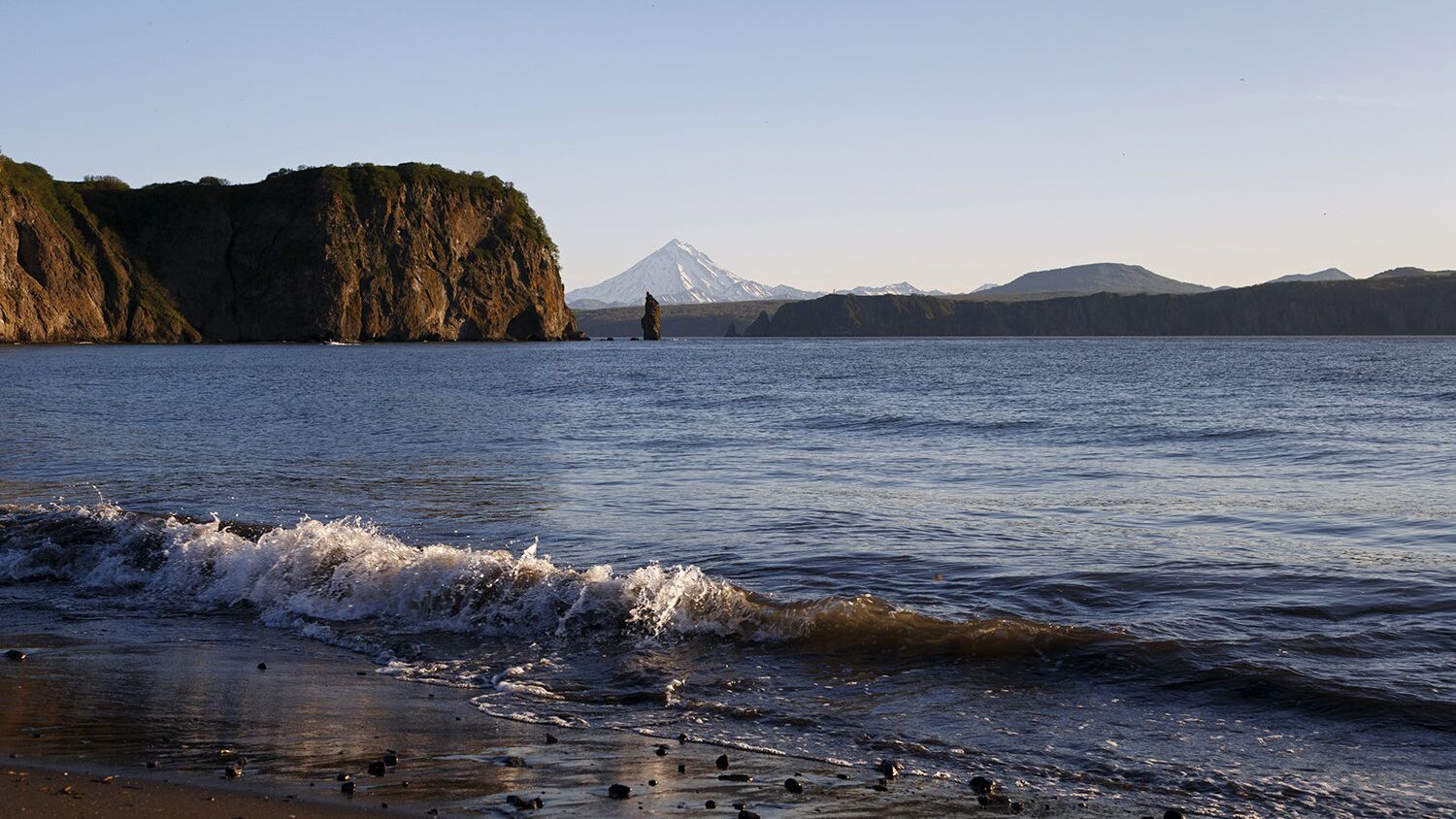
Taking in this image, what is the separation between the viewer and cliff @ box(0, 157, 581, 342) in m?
140

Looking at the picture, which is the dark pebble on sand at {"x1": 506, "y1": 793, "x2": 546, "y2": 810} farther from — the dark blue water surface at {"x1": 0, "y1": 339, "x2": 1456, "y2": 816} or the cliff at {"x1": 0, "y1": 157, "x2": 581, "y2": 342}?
the cliff at {"x1": 0, "y1": 157, "x2": 581, "y2": 342}

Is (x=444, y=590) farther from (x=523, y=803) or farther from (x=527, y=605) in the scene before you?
(x=523, y=803)

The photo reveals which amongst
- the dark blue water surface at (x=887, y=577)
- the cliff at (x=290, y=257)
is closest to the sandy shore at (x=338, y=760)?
the dark blue water surface at (x=887, y=577)

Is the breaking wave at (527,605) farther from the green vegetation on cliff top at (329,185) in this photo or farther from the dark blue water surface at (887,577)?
the green vegetation on cliff top at (329,185)

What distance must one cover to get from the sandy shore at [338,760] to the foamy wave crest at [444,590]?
218 cm

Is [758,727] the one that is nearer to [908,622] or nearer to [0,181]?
[908,622]

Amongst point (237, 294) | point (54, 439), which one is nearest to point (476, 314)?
point (237, 294)

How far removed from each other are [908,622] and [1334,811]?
4.27 meters

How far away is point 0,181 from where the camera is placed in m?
119

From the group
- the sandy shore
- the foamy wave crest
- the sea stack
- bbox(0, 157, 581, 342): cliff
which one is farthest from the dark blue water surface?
the sea stack

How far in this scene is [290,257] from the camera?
14975 cm

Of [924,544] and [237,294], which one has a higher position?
[237,294]

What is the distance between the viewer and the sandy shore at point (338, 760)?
5879 mm

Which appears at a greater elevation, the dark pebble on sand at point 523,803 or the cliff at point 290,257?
the cliff at point 290,257
